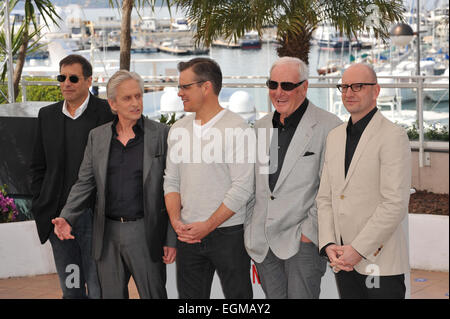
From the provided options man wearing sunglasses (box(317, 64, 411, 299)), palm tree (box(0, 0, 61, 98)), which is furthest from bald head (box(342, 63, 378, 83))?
palm tree (box(0, 0, 61, 98))

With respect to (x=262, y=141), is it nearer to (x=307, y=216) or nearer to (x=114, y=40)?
(x=307, y=216)

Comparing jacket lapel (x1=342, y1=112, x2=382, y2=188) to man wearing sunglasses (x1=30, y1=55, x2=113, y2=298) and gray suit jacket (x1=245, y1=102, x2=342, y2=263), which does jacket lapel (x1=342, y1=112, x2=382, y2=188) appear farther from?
man wearing sunglasses (x1=30, y1=55, x2=113, y2=298)

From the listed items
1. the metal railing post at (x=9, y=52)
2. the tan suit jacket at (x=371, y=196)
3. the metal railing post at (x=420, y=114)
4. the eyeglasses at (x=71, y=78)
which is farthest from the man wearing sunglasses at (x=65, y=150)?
the metal railing post at (x=420, y=114)

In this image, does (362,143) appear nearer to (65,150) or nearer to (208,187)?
(208,187)

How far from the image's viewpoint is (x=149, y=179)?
3650 millimetres

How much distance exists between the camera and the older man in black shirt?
366 centimetres

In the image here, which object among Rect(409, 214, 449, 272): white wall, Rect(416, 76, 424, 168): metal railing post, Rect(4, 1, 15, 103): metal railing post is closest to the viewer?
Rect(409, 214, 449, 272): white wall

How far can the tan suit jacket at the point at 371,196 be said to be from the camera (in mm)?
3184

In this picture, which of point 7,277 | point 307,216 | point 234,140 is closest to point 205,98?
point 234,140

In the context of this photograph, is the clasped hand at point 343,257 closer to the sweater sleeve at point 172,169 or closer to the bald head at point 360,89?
the bald head at point 360,89

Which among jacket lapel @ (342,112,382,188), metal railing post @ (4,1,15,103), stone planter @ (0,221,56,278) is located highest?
metal railing post @ (4,1,15,103)

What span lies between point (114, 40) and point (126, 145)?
62.1m

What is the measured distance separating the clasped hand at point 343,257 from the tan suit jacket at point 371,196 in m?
0.03

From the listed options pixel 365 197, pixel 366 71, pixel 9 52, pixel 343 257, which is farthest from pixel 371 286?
pixel 9 52
